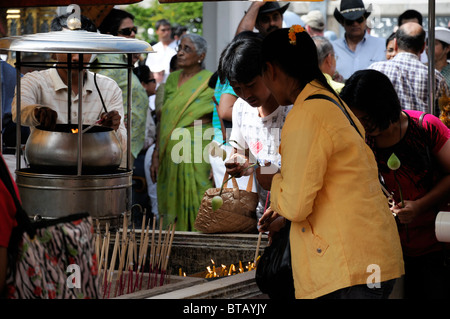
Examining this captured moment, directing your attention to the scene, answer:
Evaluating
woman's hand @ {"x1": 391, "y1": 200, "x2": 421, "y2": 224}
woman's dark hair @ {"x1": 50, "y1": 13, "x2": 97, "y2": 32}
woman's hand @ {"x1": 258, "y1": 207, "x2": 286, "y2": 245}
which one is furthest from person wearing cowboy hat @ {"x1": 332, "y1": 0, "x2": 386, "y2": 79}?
woman's hand @ {"x1": 258, "y1": 207, "x2": 286, "y2": 245}

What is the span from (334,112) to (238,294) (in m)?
1.17

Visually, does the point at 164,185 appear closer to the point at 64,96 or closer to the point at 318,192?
the point at 64,96

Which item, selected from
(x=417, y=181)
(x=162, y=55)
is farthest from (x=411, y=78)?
(x=162, y=55)

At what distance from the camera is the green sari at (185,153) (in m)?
6.58

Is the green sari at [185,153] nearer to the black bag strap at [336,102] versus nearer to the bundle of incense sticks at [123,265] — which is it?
the bundle of incense sticks at [123,265]

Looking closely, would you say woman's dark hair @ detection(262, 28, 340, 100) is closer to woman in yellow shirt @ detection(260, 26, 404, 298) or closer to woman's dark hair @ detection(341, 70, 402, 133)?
woman in yellow shirt @ detection(260, 26, 404, 298)

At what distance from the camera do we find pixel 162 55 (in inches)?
428

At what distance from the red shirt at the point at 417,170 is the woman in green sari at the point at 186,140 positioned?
9.86 ft

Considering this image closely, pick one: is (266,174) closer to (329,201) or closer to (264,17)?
(329,201)

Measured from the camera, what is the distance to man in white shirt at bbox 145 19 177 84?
10.3 meters

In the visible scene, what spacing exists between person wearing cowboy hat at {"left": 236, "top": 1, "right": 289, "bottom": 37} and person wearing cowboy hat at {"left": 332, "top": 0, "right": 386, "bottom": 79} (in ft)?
3.28

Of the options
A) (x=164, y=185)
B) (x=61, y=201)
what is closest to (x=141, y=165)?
(x=164, y=185)

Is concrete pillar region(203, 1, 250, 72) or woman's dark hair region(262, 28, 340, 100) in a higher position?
woman's dark hair region(262, 28, 340, 100)

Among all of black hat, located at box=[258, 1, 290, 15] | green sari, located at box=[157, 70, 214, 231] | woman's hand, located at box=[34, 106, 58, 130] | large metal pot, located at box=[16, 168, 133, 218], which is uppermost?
black hat, located at box=[258, 1, 290, 15]
